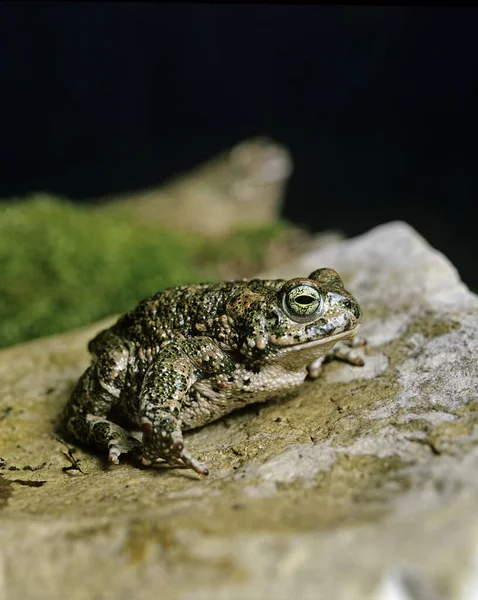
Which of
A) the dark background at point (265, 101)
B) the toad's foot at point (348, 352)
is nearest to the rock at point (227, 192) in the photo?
the dark background at point (265, 101)

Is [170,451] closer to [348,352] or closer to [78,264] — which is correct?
[348,352]

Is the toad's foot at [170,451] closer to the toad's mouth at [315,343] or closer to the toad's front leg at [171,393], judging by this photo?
the toad's front leg at [171,393]

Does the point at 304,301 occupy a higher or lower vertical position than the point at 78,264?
lower

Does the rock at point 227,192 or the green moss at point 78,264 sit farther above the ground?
the rock at point 227,192

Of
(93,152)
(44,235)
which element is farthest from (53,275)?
(93,152)

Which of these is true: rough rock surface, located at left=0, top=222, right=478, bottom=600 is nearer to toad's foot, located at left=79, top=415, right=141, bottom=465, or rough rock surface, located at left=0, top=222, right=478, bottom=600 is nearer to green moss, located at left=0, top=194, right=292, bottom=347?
toad's foot, located at left=79, top=415, right=141, bottom=465

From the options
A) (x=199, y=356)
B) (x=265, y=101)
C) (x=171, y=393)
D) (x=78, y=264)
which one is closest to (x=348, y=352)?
(x=199, y=356)

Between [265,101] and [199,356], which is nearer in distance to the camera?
[199,356]

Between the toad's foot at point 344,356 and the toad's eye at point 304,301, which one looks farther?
the toad's foot at point 344,356
